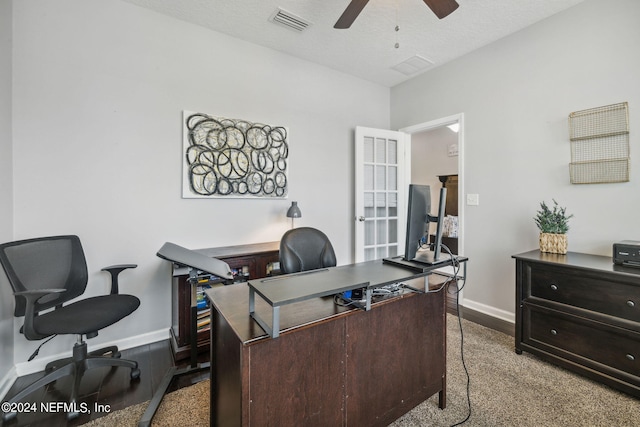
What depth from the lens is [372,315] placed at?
1.36 m

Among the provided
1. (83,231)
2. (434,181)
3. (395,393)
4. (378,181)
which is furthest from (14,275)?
(434,181)

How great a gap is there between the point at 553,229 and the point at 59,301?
→ 3938 mm

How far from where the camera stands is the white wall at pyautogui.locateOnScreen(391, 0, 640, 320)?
2270mm

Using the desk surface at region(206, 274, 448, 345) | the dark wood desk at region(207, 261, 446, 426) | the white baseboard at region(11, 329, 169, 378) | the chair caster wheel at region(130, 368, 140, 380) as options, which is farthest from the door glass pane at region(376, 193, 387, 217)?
the chair caster wheel at region(130, 368, 140, 380)

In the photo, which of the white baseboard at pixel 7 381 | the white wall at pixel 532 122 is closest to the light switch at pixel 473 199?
the white wall at pixel 532 122

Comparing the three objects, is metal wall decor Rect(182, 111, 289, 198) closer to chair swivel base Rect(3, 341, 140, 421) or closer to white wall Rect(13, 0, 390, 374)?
white wall Rect(13, 0, 390, 374)

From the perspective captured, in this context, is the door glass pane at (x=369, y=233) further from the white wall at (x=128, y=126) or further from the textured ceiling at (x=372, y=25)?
the textured ceiling at (x=372, y=25)

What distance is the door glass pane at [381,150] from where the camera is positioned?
388cm

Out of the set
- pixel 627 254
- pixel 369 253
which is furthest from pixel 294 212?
pixel 627 254

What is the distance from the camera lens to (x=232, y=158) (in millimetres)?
2832

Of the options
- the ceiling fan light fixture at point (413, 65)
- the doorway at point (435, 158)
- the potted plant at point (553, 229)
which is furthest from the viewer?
the doorway at point (435, 158)

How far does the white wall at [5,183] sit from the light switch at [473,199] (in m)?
4.20

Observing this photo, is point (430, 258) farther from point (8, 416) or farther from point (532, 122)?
point (8, 416)

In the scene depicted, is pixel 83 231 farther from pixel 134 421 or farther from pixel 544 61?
pixel 544 61
